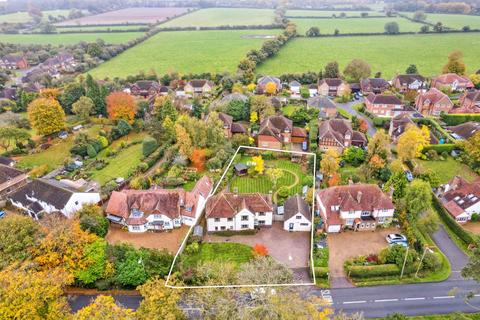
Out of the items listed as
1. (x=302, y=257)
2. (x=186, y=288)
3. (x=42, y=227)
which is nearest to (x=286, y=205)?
(x=302, y=257)

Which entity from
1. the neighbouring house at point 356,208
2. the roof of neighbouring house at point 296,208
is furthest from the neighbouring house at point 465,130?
the roof of neighbouring house at point 296,208

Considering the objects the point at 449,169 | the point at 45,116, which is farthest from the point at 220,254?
the point at 45,116

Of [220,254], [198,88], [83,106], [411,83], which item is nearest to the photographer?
[220,254]

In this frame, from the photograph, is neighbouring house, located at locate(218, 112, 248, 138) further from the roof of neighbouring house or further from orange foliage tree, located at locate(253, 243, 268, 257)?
orange foliage tree, located at locate(253, 243, 268, 257)

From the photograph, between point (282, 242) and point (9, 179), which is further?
point (9, 179)

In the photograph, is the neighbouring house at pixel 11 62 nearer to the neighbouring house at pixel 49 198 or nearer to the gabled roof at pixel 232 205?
the neighbouring house at pixel 49 198

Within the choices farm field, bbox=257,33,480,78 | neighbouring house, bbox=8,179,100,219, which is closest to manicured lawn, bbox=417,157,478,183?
farm field, bbox=257,33,480,78

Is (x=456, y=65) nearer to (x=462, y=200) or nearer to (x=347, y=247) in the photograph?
(x=462, y=200)
